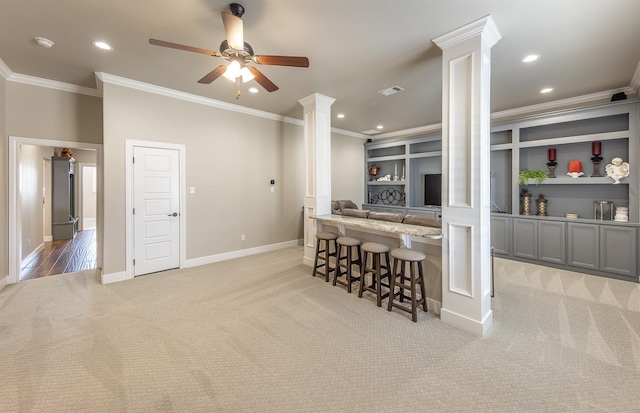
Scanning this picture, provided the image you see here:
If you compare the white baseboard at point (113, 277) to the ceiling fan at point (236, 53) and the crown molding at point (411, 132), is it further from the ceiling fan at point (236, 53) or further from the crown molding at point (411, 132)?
the crown molding at point (411, 132)

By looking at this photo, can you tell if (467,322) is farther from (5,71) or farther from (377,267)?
(5,71)

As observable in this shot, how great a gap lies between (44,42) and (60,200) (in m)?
5.97

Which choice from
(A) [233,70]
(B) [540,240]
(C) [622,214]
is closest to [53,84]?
(A) [233,70]

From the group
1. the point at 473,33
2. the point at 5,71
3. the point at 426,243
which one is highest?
the point at 5,71

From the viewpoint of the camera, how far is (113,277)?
3949 millimetres

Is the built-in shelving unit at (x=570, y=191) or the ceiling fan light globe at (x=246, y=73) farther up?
the ceiling fan light globe at (x=246, y=73)

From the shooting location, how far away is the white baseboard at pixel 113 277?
12.7 ft

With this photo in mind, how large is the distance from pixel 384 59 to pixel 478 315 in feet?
9.91

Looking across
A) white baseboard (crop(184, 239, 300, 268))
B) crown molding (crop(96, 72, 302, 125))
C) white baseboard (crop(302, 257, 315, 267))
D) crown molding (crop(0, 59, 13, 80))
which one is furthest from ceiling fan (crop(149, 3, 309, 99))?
white baseboard (crop(184, 239, 300, 268))

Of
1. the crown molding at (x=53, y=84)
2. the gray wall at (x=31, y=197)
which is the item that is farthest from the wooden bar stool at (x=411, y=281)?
the gray wall at (x=31, y=197)

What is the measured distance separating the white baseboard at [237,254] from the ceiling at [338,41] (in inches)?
112

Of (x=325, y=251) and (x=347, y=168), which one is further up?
(x=347, y=168)

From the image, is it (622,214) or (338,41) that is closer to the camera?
(338,41)

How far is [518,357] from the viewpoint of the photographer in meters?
2.20
